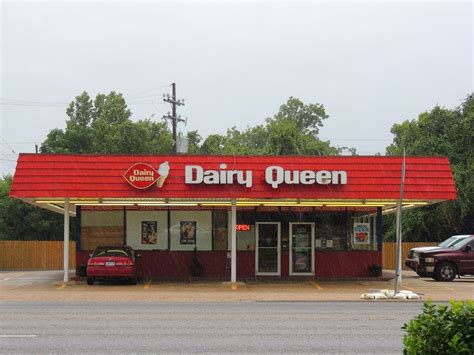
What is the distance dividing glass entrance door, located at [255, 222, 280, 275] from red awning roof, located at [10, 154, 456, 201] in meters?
4.24

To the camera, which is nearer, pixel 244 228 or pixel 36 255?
pixel 244 228

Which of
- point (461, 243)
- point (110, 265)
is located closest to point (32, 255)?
point (110, 265)

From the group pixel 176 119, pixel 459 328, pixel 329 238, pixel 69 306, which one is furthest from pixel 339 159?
pixel 176 119

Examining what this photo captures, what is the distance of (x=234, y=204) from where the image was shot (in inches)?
990

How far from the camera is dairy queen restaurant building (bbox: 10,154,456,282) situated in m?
24.5

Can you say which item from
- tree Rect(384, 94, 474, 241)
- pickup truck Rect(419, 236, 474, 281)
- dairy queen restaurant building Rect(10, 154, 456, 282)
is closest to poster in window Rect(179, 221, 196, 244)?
dairy queen restaurant building Rect(10, 154, 456, 282)

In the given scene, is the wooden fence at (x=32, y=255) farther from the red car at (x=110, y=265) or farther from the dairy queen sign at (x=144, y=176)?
the dairy queen sign at (x=144, y=176)

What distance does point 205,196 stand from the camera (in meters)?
24.7

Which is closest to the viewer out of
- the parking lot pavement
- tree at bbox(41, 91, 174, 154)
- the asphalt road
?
the asphalt road

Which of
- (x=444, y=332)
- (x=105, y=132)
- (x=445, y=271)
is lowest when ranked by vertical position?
(x=445, y=271)

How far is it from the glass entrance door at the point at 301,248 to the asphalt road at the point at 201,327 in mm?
9685

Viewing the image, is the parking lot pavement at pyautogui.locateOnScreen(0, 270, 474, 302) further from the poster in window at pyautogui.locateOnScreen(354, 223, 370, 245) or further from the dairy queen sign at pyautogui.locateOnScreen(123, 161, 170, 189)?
the dairy queen sign at pyautogui.locateOnScreen(123, 161, 170, 189)

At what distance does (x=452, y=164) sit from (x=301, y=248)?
15.9 meters

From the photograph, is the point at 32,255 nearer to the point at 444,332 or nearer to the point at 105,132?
the point at 105,132
